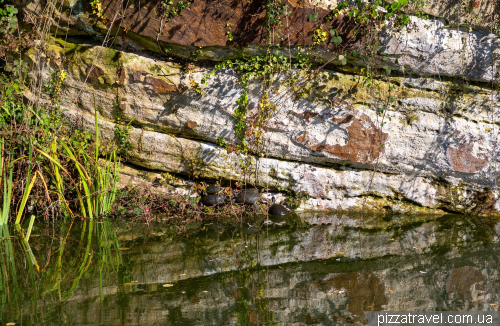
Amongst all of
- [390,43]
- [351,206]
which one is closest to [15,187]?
[351,206]

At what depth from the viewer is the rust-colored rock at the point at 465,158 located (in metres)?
5.33

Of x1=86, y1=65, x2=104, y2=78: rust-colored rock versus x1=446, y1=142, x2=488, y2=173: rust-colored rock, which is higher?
x1=86, y1=65, x2=104, y2=78: rust-colored rock

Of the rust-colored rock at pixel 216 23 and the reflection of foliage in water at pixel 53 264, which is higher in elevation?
the rust-colored rock at pixel 216 23

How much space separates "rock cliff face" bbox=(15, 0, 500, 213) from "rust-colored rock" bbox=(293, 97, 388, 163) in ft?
0.04

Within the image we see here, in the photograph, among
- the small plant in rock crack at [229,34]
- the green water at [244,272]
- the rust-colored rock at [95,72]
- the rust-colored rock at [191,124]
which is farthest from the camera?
the rust-colored rock at [191,124]

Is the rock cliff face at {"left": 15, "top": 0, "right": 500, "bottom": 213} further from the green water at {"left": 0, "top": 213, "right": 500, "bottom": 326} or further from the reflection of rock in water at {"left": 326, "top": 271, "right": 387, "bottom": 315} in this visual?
the reflection of rock in water at {"left": 326, "top": 271, "right": 387, "bottom": 315}

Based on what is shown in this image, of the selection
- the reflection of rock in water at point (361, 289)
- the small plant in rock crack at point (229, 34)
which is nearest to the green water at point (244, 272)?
the reflection of rock in water at point (361, 289)

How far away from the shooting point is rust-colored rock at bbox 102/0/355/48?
17.3 ft

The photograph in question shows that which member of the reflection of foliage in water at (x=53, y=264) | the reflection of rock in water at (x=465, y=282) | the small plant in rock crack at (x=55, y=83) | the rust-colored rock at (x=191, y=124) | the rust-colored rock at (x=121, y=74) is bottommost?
the reflection of foliage in water at (x=53, y=264)

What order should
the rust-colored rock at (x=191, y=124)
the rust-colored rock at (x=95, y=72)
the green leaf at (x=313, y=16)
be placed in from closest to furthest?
1. the green leaf at (x=313, y=16)
2. the rust-colored rock at (x=95, y=72)
3. the rust-colored rock at (x=191, y=124)

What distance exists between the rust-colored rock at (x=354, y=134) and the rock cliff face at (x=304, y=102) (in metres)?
0.01

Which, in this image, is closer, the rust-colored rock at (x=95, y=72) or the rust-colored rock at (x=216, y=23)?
the rust-colored rock at (x=216, y=23)

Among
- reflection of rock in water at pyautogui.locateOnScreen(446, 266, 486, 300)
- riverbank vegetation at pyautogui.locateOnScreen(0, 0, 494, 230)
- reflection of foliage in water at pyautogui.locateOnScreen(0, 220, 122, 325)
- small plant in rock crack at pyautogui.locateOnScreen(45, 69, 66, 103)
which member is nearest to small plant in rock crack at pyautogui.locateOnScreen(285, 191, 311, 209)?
riverbank vegetation at pyautogui.locateOnScreen(0, 0, 494, 230)

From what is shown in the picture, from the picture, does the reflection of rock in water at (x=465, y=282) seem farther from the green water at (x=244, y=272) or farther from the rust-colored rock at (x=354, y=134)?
the rust-colored rock at (x=354, y=134)
